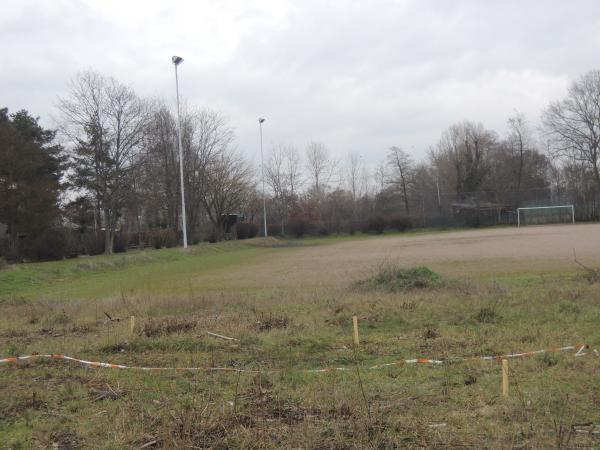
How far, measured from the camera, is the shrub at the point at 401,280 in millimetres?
13891

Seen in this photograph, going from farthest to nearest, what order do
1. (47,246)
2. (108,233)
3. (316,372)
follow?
1. (108,233)
2. (47,246)
3. (316,372)

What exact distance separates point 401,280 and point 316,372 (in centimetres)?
846

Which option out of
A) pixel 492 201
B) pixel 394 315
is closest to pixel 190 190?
pixel 492 201

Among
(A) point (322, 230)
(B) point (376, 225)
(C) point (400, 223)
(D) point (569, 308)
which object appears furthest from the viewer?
(A) point (322, 230)

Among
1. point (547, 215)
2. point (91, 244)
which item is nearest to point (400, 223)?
point (547, 215)

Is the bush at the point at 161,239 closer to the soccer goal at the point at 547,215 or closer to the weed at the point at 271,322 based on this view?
the weed at the point at 271,322

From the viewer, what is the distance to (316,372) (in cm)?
625

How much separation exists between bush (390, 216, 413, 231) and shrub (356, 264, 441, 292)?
61.2 meters

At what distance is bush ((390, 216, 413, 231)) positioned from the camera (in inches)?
2969

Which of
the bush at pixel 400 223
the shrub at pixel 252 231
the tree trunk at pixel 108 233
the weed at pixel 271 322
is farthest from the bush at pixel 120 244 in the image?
the bush at pixel 400 223

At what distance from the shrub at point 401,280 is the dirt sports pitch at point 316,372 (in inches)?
8.4

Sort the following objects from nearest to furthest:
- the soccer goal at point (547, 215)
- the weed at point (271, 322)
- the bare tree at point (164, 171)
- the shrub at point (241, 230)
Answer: the weed at point (271, 322)
the bare tree at point (164, 171)
the shrub at point (241, 230)
the soccer goal at point (547, 215)

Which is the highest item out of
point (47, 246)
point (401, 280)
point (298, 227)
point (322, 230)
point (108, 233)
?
Result: point (108, 233)

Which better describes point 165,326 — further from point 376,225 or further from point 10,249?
point 376,225
